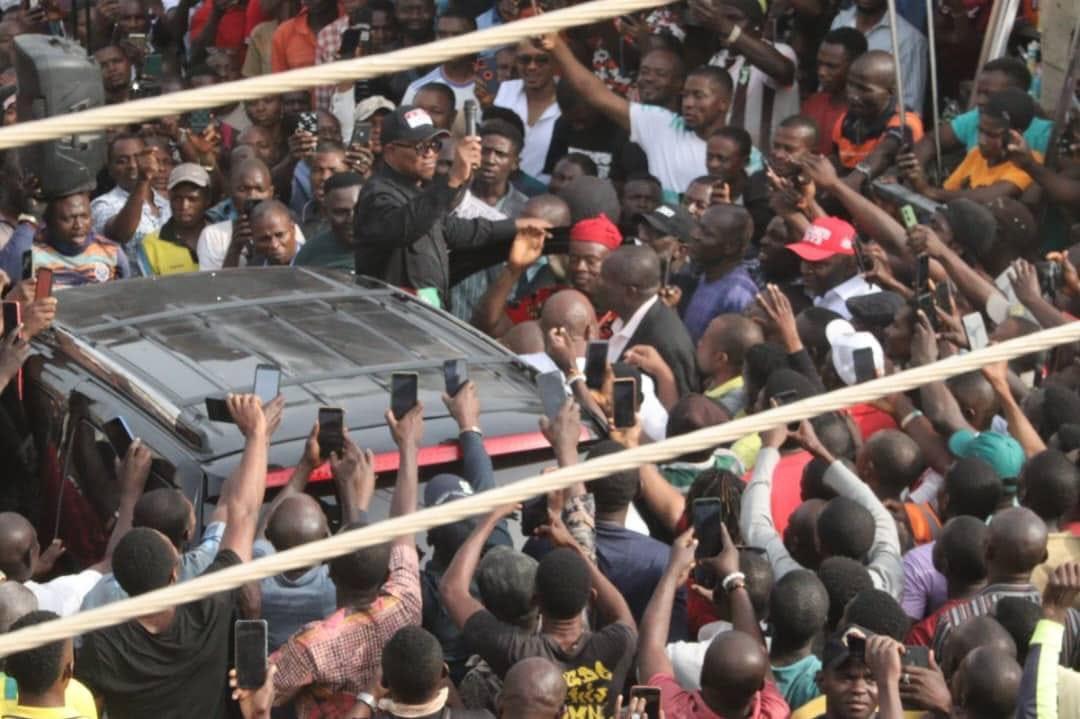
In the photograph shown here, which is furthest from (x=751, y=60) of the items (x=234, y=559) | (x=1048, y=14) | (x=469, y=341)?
(x=234, y=559)

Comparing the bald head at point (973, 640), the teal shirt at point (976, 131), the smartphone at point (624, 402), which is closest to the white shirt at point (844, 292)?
the teal shirt at point (976, 131)

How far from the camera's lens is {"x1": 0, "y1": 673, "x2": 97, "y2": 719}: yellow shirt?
5312mm

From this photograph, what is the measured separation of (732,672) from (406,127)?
4.21 meters

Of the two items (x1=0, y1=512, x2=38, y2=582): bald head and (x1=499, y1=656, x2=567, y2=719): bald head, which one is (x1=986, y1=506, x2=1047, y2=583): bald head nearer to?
(x1=499, y1=656, x2=567, y2=719): bald head

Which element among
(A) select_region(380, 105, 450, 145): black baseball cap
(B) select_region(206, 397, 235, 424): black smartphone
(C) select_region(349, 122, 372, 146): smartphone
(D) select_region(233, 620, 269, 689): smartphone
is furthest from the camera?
(C) select_region(349, 122, 372, 146): smartphone

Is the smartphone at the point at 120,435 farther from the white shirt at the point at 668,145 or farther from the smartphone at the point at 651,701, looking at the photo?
the white shirt at the point at 668,145

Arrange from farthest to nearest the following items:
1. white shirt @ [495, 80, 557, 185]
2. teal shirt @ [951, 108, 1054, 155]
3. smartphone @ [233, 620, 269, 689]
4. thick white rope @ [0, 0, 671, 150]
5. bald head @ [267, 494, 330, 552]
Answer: white shirt @ [495, 80, 557, 185], teal shirt @ [951, 108, 1054, 155], bald head @ [267, 494, 330, 552], smartphone @ [233, 620, 269, 689], thick white rope @ [0, 0, 671, 150]

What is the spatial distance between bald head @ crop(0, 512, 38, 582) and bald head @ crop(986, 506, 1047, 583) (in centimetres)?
277

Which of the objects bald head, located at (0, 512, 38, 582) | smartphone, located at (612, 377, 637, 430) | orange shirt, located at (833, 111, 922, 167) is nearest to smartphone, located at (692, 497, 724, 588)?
smartphone, located at (612, 377, 637, 430)

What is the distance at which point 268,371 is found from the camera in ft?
21.3

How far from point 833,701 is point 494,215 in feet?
16.1

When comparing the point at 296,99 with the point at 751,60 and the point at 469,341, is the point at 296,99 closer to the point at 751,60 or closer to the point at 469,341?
the point at 751,60

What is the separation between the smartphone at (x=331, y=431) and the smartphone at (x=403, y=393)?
16 cm

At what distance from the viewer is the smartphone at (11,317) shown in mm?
7199
